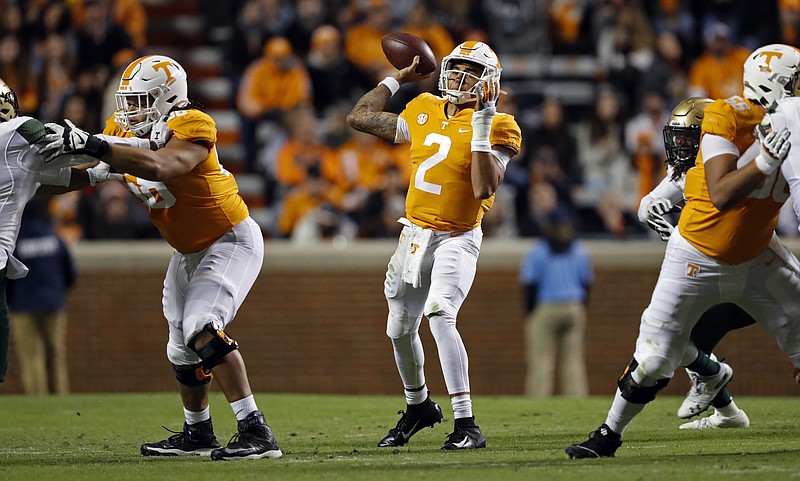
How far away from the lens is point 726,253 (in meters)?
6.05

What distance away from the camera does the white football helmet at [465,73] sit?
23.7 ft

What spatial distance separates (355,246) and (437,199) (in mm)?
6042

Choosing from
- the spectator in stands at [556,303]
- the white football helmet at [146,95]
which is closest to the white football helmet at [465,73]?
the white football helmet at [146,95]

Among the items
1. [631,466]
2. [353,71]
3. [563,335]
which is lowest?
[563,335]

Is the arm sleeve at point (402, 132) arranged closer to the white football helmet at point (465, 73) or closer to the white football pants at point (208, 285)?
the white football helmet at point (465, 73)

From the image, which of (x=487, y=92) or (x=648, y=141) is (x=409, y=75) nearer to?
(x=487, y=92)

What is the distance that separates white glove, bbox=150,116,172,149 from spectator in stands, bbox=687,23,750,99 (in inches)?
362

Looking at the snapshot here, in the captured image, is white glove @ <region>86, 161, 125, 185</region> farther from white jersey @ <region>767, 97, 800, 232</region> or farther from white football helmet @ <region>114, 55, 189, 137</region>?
white jersey @ <region>767, 97, 800, 232</region>

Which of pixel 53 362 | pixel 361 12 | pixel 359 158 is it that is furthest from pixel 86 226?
pixel 361 12

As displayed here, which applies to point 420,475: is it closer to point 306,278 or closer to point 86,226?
point 306,278

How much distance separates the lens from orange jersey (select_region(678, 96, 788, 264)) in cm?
602

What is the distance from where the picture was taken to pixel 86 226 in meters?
14.1

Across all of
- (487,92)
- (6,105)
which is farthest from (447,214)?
(6,105)

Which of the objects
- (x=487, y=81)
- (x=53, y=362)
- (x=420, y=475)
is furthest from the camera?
(x=53, y=362)
